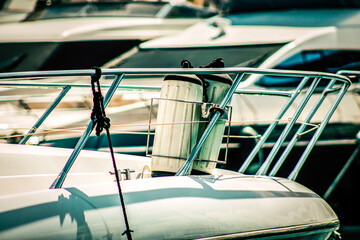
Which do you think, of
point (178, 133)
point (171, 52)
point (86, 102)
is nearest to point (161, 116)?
point (178, 133)

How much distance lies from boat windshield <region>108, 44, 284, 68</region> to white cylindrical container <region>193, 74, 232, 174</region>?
70.3 inches

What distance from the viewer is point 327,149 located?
3287 mm

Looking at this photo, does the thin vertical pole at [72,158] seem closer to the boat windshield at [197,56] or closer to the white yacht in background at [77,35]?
the boat windshield at [197,56]

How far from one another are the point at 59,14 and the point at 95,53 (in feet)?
3.15

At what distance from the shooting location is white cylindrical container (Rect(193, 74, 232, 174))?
1.92 meters

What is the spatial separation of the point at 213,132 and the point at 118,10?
3837 millimetres

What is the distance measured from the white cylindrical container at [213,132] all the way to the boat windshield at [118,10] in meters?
3.52

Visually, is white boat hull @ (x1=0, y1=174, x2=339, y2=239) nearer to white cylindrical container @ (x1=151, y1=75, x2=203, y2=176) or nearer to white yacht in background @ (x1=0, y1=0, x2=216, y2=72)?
white cylindrical container @ (x1=151, y1=75, x2=203, y2=176)

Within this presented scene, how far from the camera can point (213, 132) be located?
1914mm

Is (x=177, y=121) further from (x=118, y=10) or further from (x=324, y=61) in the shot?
(x=118, y=10)

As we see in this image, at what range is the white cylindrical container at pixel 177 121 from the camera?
187 cm

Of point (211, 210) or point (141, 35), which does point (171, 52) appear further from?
point (211, 210)

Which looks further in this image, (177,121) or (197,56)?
(197,56)

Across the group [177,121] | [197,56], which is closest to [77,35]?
[197,56]
